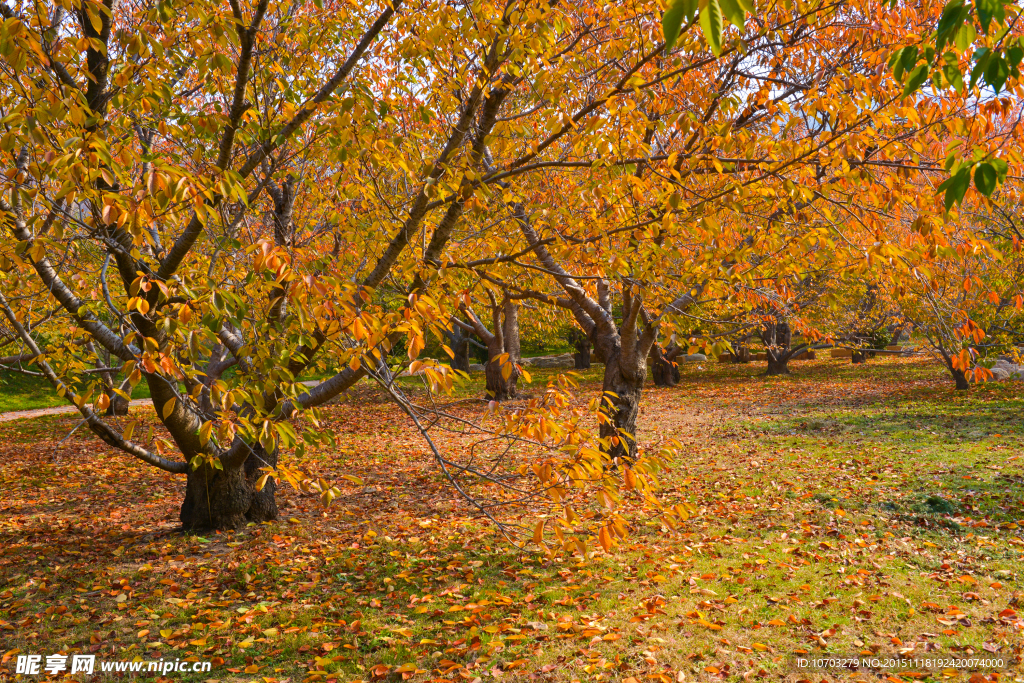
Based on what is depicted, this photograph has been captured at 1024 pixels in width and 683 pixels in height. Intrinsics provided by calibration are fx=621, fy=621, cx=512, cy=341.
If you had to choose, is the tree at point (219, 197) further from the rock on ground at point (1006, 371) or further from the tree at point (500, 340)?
the rock on ground at point (1006, 371)

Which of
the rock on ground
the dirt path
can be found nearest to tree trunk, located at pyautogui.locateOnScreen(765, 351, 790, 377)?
the rock on ground

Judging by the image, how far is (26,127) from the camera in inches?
111

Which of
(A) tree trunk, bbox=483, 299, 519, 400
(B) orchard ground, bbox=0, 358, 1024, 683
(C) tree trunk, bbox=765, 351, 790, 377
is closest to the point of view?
(B) orchard ground, bbox=0, 358, 1024, 683

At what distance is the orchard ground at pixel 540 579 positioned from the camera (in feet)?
13.5

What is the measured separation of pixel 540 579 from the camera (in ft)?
17.8

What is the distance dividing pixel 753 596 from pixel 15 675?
5184 mm

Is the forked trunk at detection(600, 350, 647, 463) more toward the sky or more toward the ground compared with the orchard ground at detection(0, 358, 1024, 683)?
more toward the sky

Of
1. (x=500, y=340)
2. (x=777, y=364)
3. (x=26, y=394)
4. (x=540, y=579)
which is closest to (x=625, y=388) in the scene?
(x=540, y=579)

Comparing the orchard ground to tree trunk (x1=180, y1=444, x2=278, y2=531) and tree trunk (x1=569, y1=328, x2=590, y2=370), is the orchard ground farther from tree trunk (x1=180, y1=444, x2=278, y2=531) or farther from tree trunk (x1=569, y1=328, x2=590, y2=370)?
tree trunk (x1=569, y1=328, x2=590, y2=370)

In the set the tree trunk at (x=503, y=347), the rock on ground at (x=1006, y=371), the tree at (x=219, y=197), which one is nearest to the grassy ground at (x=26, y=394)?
the tree trunk at (x=503, y=347)

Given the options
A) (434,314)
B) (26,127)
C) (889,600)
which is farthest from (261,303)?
(889,600)

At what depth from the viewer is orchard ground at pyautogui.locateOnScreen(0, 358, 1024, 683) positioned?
13.5 ft

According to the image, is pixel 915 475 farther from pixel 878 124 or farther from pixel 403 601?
pixel 403 601

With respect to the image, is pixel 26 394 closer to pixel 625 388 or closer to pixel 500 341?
pixel 500 341
